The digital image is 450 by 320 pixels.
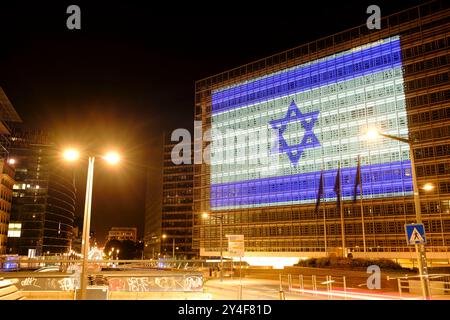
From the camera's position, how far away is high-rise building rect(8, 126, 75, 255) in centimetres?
13050

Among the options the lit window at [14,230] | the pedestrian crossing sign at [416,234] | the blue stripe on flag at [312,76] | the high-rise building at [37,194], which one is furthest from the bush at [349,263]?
the lit window at [14,230]

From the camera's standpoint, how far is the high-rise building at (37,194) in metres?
130

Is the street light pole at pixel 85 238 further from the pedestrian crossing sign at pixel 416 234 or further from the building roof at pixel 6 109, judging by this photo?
the building roof at pixel 6 109

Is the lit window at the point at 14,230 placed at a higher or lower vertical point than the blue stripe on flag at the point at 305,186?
lower

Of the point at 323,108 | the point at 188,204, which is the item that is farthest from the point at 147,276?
the point at 188,204

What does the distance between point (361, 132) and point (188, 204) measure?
91838 millimetres

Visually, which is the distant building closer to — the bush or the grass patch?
the bush

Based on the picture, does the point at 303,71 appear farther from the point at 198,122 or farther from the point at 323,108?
the point at 198,122

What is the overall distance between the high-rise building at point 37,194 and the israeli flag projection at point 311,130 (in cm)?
6903

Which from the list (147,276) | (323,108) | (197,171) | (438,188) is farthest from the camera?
(197,171)

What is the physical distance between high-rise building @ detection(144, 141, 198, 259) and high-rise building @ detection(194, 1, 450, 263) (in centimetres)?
5681

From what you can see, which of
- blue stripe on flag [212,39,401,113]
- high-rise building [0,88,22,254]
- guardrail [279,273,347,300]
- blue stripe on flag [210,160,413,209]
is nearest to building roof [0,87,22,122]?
high-rise building [0,88,22,254]

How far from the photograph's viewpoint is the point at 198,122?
4099 inches
